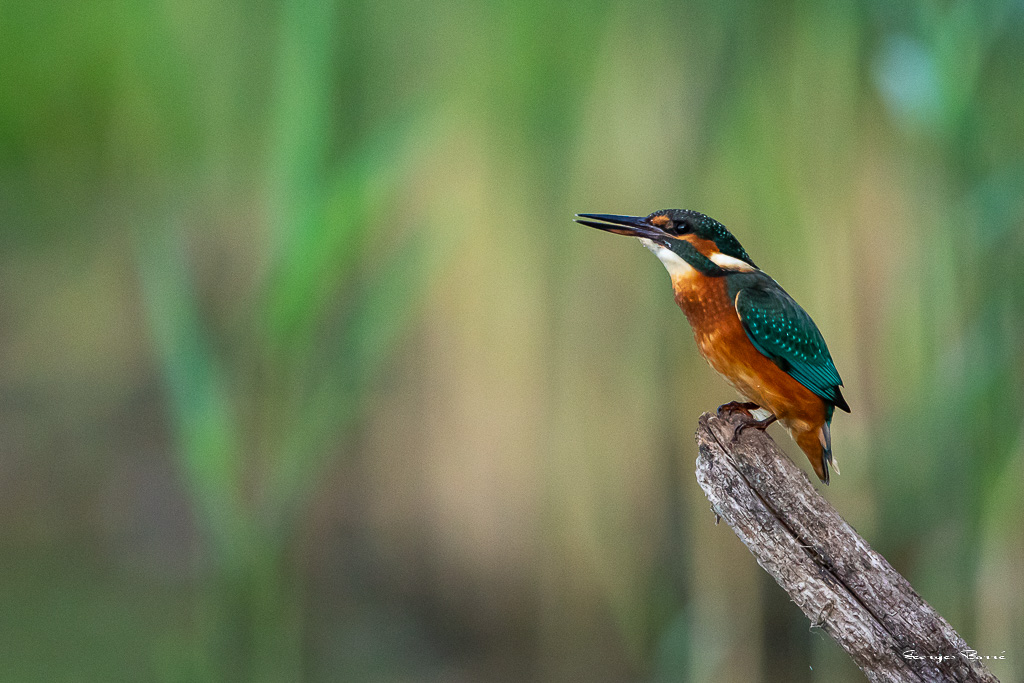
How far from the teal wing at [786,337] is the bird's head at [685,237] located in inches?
1.5

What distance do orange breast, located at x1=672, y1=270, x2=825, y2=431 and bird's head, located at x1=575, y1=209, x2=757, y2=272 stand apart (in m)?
0.02

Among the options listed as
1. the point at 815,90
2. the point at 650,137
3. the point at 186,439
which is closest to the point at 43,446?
the point at 186,439

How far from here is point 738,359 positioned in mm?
765

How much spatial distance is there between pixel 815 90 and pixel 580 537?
75cm

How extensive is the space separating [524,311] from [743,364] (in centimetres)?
83

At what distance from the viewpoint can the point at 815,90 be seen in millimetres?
1378

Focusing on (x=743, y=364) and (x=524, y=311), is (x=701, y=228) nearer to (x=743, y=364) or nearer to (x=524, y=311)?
(x=743, y=364)

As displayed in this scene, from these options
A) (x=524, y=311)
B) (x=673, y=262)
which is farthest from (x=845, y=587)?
(x=524, y=311)

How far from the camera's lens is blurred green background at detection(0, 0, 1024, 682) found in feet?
4.32

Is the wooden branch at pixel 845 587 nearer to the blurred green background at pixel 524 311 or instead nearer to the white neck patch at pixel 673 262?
the white neck patch at pixel 673 262

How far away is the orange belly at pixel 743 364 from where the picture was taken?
756 millimetres

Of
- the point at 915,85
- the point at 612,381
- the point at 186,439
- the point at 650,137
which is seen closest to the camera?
the point at 915,85

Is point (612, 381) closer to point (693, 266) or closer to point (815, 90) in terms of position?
point (815, 90)

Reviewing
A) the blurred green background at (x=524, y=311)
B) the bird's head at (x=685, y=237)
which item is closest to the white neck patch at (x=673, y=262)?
the bird's head at (x=685, y=237)
